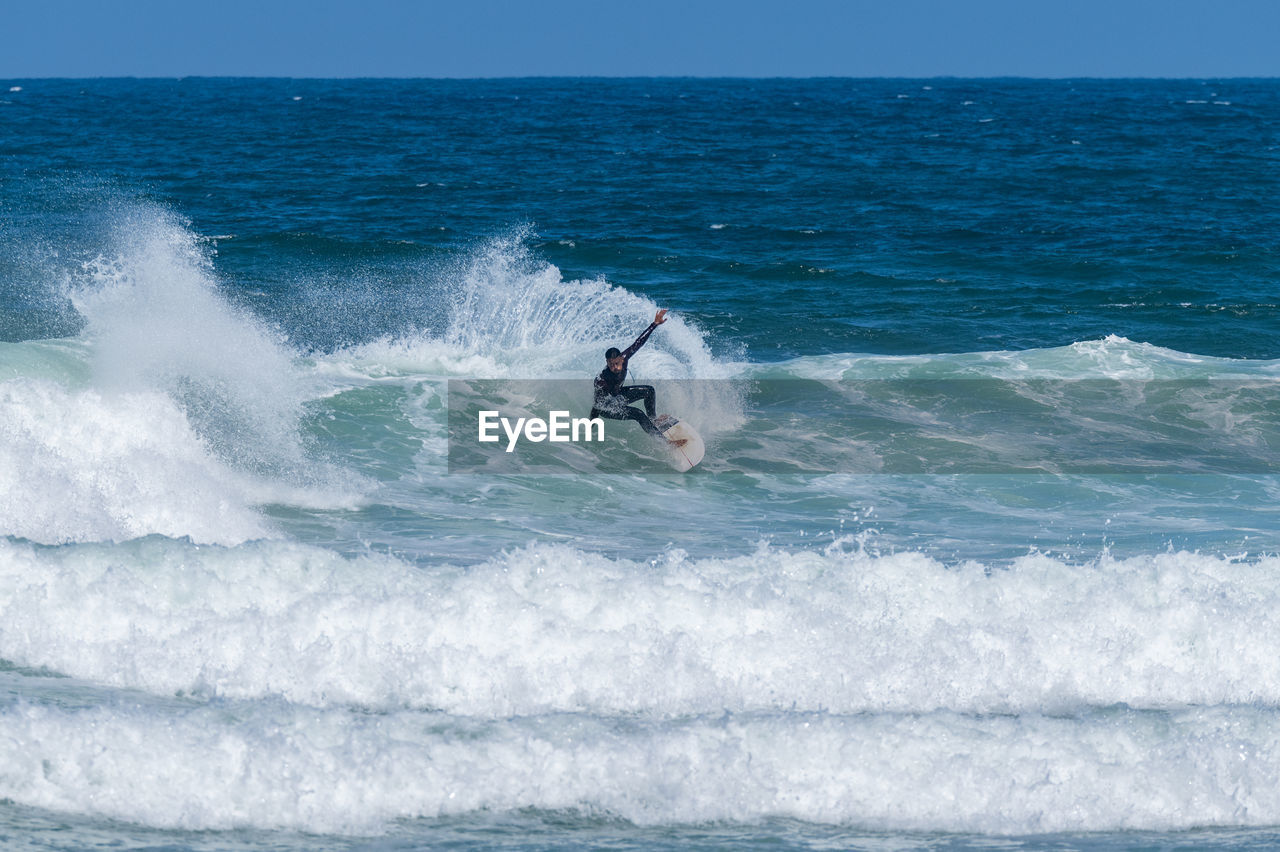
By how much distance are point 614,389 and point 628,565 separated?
4499mm

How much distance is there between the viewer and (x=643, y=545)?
11.2 meters

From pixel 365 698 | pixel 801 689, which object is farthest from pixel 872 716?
pixel 365 698

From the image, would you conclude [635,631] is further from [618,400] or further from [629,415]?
[618,400]

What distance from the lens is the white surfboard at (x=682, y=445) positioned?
1366 cm

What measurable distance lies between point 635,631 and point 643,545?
8.48ft

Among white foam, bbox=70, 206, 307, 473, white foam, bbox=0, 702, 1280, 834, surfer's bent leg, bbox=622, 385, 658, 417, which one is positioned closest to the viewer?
white foam, bbox=0, 702, 1280, 834

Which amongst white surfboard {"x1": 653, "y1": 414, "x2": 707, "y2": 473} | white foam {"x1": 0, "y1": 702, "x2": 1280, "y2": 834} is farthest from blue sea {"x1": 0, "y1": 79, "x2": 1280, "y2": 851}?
white surfboard {"x1": 653, "y1": 414, "x2": 707, "y2": 473}

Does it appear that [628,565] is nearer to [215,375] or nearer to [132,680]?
[132,680]

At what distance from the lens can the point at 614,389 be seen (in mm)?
13719

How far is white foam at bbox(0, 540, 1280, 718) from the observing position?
817 cm

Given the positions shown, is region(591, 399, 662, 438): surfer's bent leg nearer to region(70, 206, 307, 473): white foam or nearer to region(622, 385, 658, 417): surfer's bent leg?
region(622, 385, 658, 417): surfer's bent leg

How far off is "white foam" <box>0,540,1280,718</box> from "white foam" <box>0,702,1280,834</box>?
2.49 ft

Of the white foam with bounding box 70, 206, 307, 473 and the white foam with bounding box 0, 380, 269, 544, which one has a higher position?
the white foam with bounding box 70, 206, 307, 473

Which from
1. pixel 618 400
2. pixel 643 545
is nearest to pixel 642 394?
pixel 618 400
